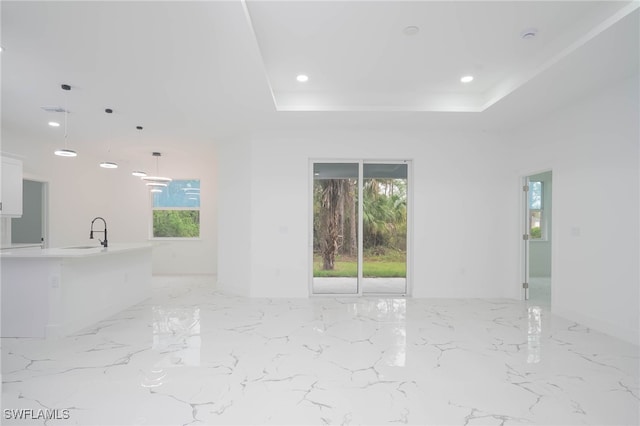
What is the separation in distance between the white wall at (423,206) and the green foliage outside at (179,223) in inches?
126

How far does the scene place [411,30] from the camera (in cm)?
289

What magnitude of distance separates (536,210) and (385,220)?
14.8 feet

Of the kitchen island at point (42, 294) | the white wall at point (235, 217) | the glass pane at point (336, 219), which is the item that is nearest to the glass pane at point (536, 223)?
the glass pane at point (336, 219)

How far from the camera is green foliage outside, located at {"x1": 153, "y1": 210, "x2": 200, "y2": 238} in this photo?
25.6 ft

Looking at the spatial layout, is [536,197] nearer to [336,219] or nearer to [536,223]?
[536,223]

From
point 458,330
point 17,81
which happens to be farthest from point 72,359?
point 458,330

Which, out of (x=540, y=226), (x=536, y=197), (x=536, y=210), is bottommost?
(x=540, y=226)

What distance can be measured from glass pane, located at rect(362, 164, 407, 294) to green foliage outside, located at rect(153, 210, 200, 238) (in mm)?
4610

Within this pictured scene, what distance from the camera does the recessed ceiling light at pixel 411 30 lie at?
113 inches

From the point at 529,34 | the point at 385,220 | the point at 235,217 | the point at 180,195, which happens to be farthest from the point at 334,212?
the point at 180,195

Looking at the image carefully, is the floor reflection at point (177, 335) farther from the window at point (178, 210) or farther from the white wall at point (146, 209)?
the window at point (178, 210)

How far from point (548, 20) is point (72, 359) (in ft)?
17.5

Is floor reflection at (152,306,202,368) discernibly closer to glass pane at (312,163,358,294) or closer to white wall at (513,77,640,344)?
glass pane at (312,163,358,294)

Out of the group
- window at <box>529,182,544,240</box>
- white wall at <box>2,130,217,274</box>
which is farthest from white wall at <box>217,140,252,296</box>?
window at <box>529,182,544,240</box>
